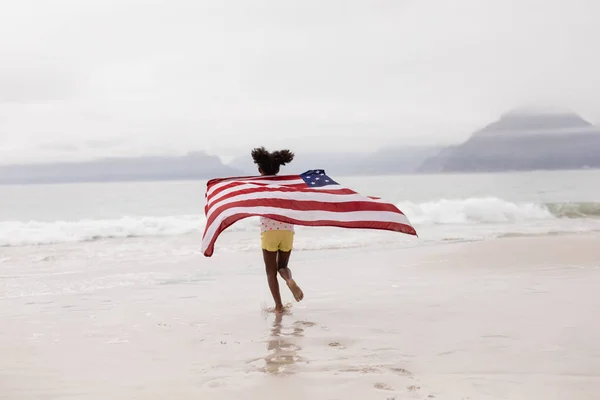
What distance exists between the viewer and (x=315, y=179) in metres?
6.89

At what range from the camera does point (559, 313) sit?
6254 mm

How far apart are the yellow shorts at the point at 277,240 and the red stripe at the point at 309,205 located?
404 millimetres

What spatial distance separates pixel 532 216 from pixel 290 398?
71.1 feet

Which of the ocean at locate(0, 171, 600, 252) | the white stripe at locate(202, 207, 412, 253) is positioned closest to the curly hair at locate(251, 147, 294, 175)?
the white stripe at locate(202, 207, 412, 253)

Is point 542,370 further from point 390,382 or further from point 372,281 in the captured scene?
point 372,281

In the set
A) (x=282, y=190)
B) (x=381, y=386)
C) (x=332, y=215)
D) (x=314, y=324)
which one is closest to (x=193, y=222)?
(x=282, y=190)

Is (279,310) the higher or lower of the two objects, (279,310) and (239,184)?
the lower

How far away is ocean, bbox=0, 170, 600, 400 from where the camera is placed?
4.28 metres

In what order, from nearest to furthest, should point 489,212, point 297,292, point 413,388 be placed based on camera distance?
point 413,388 < point 297,292 < point 489,212

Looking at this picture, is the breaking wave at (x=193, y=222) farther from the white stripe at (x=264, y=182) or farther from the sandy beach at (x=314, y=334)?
the white stripe at (x=264, y=182)

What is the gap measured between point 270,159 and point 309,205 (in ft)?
2.31

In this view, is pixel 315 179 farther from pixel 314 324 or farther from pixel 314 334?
pixel 314 334

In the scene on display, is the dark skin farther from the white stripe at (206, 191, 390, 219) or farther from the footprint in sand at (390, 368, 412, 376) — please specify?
the footprint in sand at (390, 368, 412, 376)

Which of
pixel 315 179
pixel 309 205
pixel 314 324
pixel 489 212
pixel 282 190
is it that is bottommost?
pixel 314 324
